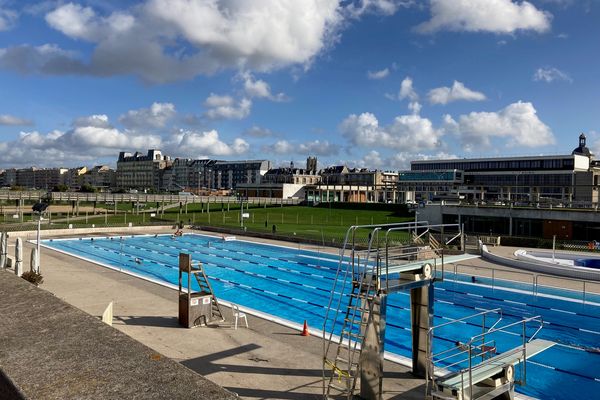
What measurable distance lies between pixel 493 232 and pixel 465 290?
29.2 meters

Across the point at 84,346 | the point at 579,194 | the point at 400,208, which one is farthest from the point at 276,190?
the point at 84,346

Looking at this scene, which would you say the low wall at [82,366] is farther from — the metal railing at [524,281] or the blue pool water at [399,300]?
the metal railing at [524,281]

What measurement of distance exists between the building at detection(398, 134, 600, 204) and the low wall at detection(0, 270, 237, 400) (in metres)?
77.5

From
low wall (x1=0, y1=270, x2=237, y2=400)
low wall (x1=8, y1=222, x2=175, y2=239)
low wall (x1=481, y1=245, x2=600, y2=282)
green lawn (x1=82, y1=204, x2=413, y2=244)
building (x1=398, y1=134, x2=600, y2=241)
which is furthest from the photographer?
green lawn (x1=82, y1=204, x2=413, y2=244)

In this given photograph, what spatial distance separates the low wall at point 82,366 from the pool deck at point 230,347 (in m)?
5.99

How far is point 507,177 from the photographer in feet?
316

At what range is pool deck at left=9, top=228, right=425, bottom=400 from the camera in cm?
959

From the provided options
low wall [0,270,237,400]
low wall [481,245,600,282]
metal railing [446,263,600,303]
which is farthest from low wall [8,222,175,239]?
low wall [0,270,237,400]

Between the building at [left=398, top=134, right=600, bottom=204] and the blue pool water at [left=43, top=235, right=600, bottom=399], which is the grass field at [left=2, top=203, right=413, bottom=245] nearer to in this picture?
the building at [left=398, top=134, right=600, bottom=204]

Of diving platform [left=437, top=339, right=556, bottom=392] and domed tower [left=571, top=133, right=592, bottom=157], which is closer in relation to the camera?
diving platform [left=437, top=339, right=556, bottom=392]

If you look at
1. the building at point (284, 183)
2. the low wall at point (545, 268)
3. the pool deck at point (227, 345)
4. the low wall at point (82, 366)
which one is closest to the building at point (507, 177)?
the building at point (284, 183)

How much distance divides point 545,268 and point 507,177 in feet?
245

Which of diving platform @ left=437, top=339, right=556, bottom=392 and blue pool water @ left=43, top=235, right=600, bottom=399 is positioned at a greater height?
diving platform @ left=437, top=339, right=556, bottom=392

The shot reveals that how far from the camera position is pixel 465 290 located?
23.8 m
